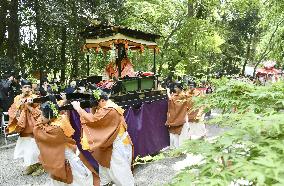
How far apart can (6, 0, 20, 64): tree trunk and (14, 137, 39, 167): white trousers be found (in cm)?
692

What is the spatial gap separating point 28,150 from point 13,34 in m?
7.83

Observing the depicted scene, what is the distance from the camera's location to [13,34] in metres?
14.4

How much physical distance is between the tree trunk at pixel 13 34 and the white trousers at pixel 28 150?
6.92m

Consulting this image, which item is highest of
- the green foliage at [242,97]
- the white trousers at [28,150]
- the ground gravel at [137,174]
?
the green foliage at [242,97]

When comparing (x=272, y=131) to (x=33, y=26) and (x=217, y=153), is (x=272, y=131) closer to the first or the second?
(x=217, y=153)

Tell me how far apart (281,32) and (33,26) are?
32.4 feet

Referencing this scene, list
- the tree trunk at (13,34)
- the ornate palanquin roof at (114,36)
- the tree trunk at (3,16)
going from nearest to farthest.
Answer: the ornate palanquin roof at (114,36) < the tree trunk at (3,16) < the tree trunk at (13,34)

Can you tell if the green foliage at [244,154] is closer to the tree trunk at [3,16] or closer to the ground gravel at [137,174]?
the ground gravel at [137,174]

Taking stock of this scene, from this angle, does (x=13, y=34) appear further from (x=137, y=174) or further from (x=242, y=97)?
(x=242, y=97)

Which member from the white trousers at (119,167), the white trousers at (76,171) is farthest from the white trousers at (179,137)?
the white trousers at (76,171)

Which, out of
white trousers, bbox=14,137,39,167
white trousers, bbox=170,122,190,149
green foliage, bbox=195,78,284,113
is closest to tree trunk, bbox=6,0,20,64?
white trousers, bbox=14,137,39,167

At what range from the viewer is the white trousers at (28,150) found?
25.5ft

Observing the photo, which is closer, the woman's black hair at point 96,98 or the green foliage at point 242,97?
the green foliage at point 242,97

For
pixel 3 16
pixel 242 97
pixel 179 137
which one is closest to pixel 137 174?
pixel 179 137
